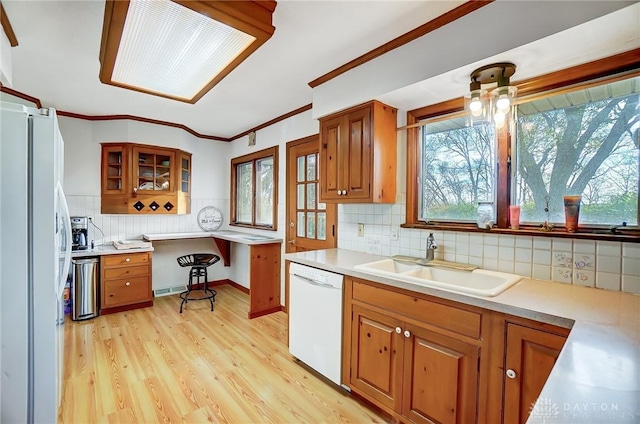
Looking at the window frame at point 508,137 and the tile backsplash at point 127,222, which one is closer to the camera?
the window frame at point 508,137

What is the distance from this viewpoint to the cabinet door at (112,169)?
365cm

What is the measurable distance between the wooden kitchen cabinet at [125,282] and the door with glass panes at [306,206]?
1.76 meters

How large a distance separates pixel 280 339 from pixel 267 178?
208 cm

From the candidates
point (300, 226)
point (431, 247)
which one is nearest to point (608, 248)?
point (431, 247)

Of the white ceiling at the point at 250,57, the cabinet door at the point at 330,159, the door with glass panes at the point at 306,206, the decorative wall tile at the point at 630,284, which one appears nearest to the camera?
the decorative wall tile at the point at 630,284

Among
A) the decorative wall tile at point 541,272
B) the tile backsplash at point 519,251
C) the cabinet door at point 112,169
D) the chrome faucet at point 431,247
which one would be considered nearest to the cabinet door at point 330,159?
the tile backsplash at point 519,251

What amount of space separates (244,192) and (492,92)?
3614mm

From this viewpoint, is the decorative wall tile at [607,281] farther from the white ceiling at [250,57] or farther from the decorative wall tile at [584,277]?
the white ceiling at [250,57]

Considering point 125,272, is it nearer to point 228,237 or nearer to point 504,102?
point 228,237

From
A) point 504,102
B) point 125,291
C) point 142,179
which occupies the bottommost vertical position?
point 125,291

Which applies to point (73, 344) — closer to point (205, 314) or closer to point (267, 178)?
point (205, 314)

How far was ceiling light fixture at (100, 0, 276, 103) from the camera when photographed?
1481mm

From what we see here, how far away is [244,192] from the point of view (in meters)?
4.53

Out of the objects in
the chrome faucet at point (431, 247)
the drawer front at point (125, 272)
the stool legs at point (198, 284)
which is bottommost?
the stool legs at point (198, 284)
